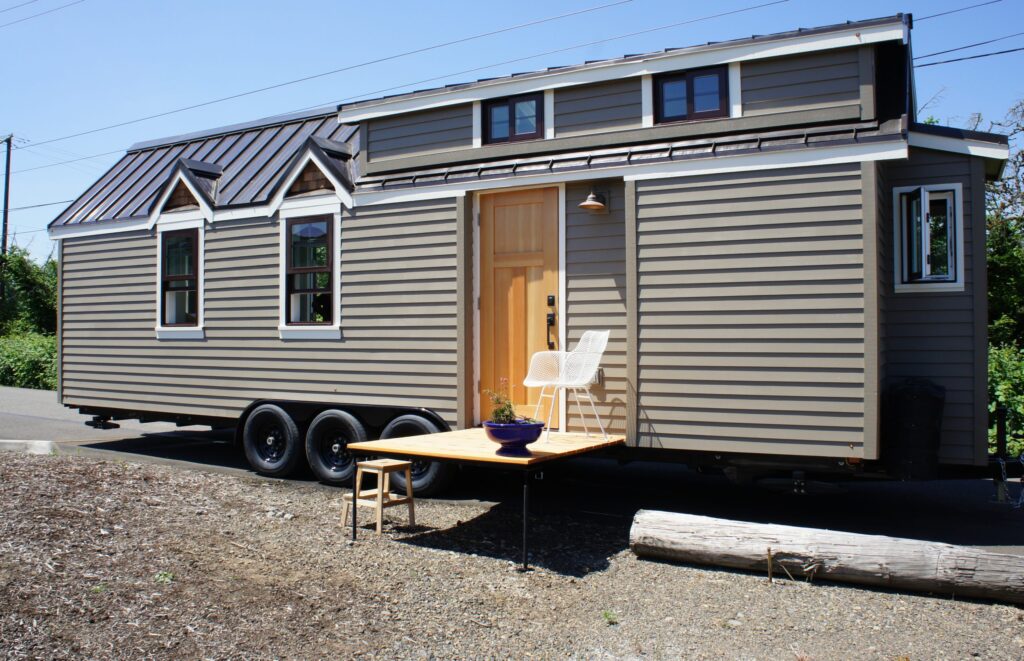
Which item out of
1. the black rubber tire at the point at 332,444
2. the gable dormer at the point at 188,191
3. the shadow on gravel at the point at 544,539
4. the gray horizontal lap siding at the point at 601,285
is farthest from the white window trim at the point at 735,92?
the gable dormer at the point at 188,191

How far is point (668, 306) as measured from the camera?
707 centimetres

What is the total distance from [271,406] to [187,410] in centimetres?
158

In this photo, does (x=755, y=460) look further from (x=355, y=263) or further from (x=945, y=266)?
(x=355, y=263)

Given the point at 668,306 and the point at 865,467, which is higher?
the point at 668,306

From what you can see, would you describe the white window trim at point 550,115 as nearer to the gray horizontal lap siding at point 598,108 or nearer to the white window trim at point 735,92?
the gray horizontal lap siding at point 598,108

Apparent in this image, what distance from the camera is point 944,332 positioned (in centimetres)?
684

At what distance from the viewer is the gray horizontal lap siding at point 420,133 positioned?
335 inches

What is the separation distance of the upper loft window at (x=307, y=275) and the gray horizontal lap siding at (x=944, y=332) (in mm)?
5865

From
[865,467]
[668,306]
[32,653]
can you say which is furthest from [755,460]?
[32,653]

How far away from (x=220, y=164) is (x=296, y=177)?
2.30 meters

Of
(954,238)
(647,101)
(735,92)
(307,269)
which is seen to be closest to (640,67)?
(647,101)

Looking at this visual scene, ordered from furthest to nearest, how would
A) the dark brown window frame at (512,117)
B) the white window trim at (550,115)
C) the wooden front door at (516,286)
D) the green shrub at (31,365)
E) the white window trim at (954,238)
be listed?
the green shrub at (31,365) → the dark brown window frame at (512,117) → the white window trim at (550,115) → the wooden front door at (516,286) → the white window trim at (954,238)

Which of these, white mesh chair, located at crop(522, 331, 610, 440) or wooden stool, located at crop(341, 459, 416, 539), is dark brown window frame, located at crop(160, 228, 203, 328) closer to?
wooden stool, located at crop(341, 459, 416, 539)

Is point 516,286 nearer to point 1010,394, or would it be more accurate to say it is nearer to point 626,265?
point 626,265
